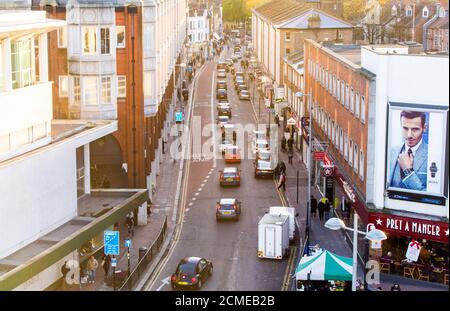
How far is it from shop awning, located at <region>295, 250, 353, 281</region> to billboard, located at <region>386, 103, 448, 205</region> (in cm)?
494

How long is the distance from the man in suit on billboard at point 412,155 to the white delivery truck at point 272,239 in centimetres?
699

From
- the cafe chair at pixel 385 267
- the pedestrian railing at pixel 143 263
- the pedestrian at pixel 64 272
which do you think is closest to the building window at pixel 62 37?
the pedestrian railing at pixel 143 263

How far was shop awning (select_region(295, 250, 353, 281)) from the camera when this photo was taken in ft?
120

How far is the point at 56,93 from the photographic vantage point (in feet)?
174

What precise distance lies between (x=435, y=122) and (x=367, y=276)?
Answer: 7333mm

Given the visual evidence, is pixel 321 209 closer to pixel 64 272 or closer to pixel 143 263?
pixel 143 263

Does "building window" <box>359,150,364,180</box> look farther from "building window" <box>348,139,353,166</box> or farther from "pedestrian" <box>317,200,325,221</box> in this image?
"pedestrian" <box>317,200,325,221</box>

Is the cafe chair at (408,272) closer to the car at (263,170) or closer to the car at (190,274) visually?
the car at (190,274)

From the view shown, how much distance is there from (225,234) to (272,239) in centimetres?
624

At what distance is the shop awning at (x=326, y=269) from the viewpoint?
36625 mm

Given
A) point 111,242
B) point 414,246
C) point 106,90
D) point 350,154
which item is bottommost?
point 414,246

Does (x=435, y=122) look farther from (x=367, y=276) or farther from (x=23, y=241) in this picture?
(x=23, y=241)

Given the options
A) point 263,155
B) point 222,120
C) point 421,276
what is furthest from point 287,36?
point 421,276

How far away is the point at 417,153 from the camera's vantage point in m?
39.1
